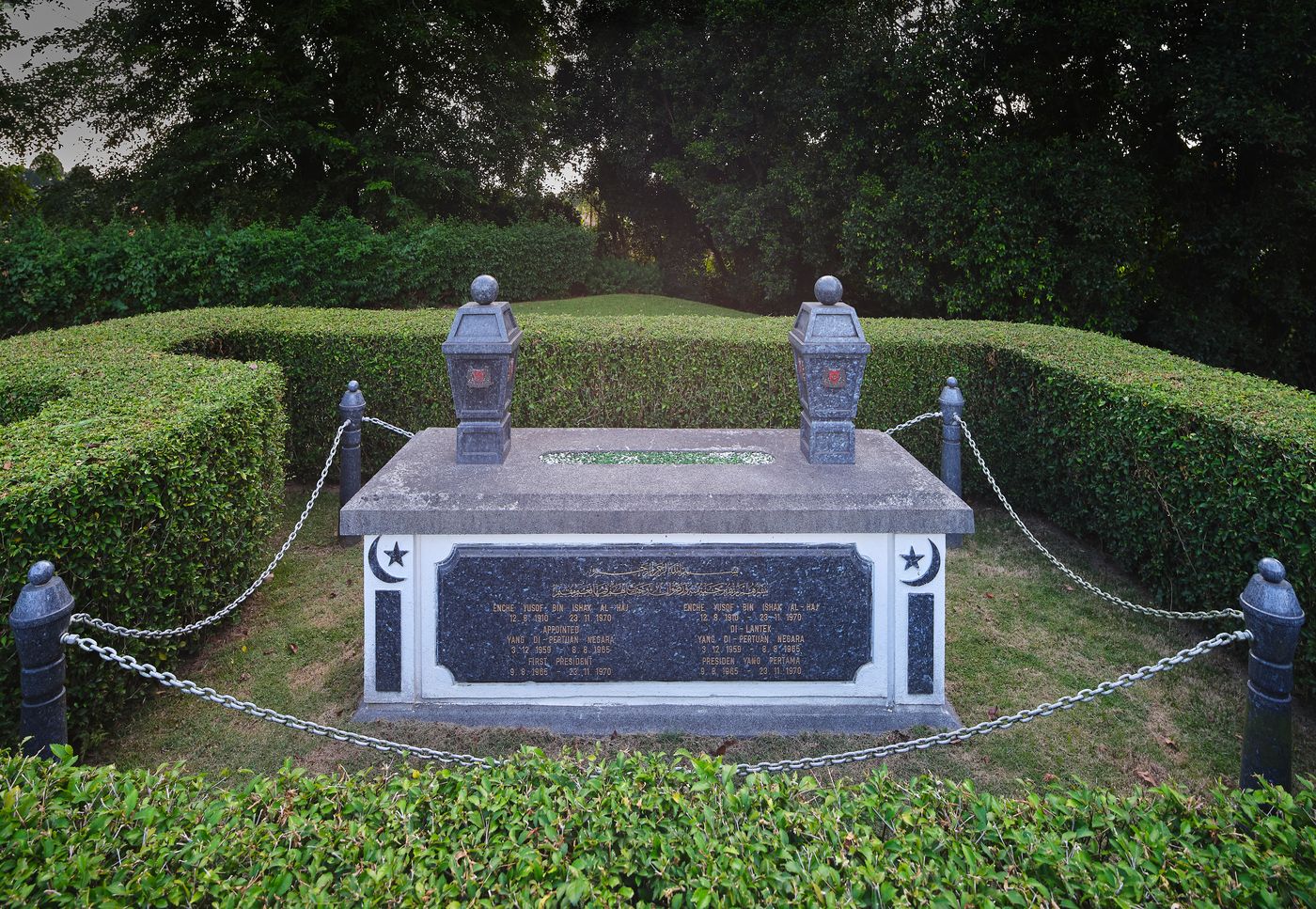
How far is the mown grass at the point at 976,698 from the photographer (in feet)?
14.3

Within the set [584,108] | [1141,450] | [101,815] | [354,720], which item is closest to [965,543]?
[1141,450]

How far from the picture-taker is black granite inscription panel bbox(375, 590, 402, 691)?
4.63 meters

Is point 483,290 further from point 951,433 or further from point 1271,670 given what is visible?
point 1271,670

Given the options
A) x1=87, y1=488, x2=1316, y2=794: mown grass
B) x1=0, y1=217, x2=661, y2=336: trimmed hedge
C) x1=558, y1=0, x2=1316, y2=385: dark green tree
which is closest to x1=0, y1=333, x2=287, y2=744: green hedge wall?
x1=87, y1=488, x2=1316, y2=794: mown grass

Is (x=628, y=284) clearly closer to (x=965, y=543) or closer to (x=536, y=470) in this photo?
(x=965, y=543)

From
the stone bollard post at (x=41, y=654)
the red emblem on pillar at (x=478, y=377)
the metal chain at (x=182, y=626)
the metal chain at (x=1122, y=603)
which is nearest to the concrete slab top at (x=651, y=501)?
the red emblem on pillar at (x=478, y=377)

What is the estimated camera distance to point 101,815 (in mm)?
2201

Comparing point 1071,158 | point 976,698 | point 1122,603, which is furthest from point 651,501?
point 1071,158

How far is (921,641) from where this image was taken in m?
4.70

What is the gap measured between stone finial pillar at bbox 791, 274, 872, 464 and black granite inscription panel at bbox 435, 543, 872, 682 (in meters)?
0.96

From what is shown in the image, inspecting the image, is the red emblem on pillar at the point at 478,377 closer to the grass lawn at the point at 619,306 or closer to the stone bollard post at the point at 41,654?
the stone bollard post at the point at 41,654

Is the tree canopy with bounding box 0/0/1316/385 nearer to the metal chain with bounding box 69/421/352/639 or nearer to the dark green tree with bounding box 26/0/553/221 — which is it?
the dark green tree with bounding box 26/0/553/221

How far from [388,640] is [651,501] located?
1.69 meters

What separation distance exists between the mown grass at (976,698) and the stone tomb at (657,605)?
22 cm
